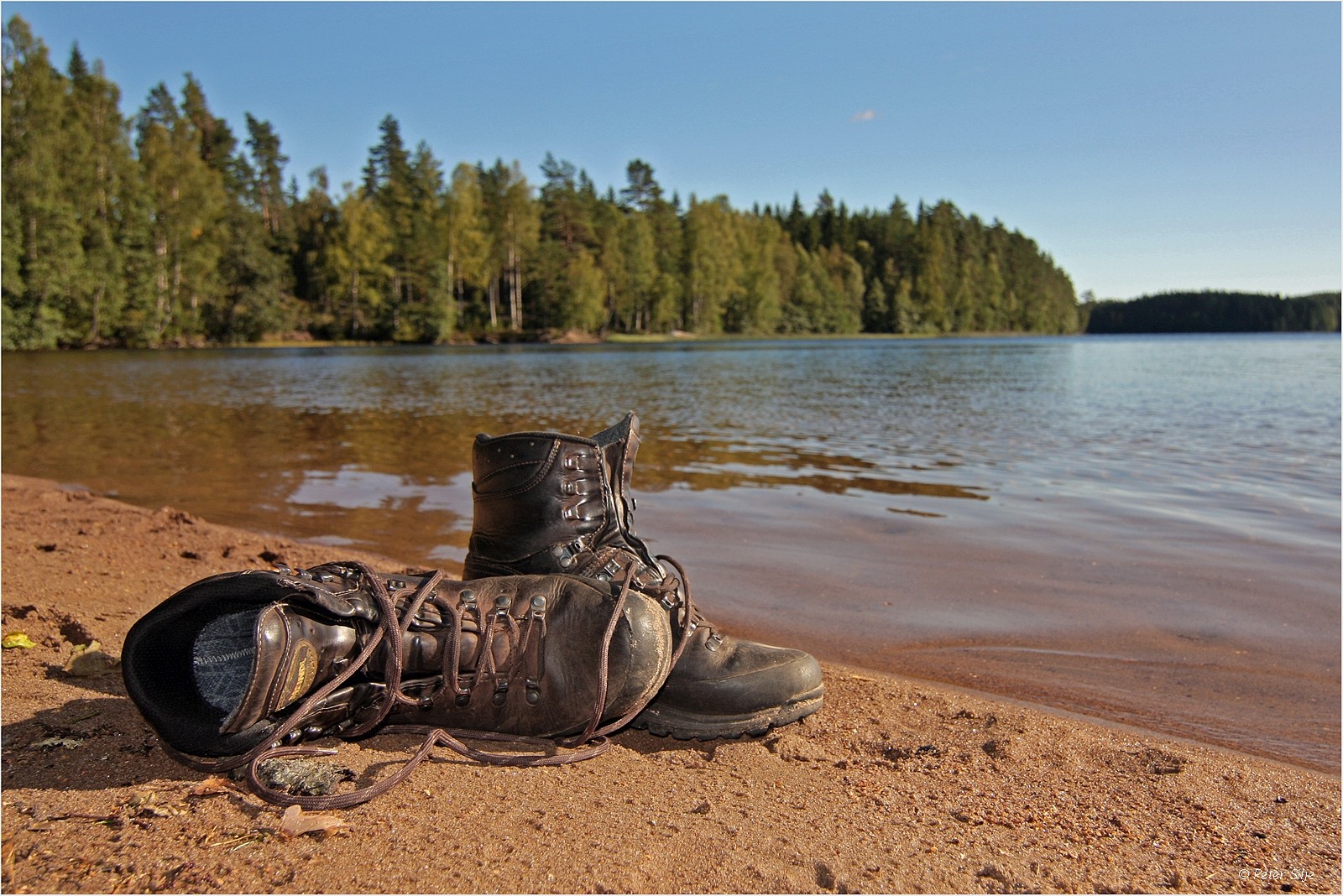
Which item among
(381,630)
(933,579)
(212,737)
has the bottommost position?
(933,579)

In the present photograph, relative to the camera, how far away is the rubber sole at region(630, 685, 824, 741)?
2.22 meters

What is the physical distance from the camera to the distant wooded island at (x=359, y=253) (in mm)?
43219

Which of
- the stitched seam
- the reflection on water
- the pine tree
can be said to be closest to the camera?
the stitched seam

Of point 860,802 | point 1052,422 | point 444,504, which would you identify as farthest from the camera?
point 1052,422

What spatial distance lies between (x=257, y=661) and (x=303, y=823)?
309 mm

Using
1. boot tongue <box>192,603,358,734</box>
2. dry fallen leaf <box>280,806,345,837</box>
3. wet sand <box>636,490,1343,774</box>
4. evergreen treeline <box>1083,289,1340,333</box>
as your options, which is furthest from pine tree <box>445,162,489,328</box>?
evergreen treeline <box>1083,289,1340,333</box>

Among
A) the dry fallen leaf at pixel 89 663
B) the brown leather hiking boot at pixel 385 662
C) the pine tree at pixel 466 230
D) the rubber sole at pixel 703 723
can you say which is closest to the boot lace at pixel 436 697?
the brown leather hiking boot at pixel 385 662

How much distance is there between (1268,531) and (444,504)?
5.35 m

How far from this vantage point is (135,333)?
47.9 metres

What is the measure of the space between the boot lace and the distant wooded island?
156 feet

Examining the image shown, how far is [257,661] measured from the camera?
1601mm

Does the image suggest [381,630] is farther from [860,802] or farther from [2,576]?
[2,576]

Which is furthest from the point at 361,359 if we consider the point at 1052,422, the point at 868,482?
the point at 868,482

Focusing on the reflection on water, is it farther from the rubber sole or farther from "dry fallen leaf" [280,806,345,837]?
"dry fallen leaf" [280,806,345,837]
